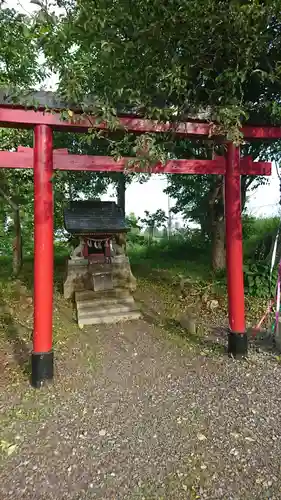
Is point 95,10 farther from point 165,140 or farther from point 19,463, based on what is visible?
point 19,463

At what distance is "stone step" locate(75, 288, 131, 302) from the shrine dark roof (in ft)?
4.30

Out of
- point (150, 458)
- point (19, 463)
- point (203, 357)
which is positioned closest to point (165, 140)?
point (203, 357)

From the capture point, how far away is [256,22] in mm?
3174

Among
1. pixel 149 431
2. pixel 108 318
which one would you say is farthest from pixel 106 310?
pixel 149 431

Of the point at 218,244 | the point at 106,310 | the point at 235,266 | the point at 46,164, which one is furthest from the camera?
the point at 218,244

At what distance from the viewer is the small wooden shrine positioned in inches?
264

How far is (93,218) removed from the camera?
25.6ft

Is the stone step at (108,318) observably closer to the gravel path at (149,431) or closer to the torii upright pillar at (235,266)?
the gravel path at (149,431)

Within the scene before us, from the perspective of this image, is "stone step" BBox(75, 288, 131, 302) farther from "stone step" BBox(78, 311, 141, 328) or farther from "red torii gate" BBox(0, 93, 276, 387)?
"red torii gate" BBox(0, 93, 276, 387)

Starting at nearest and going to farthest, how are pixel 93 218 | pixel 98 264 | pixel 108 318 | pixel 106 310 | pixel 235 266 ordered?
pixel 235 266
pixel 108 318
pixel 106 310
pixel 98 264
pixel 93 218

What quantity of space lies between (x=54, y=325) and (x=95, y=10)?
460cm

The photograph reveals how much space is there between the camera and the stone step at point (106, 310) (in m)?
6.28

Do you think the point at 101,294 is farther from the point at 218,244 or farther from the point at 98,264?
the point at 218,244

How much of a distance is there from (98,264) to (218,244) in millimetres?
3218
